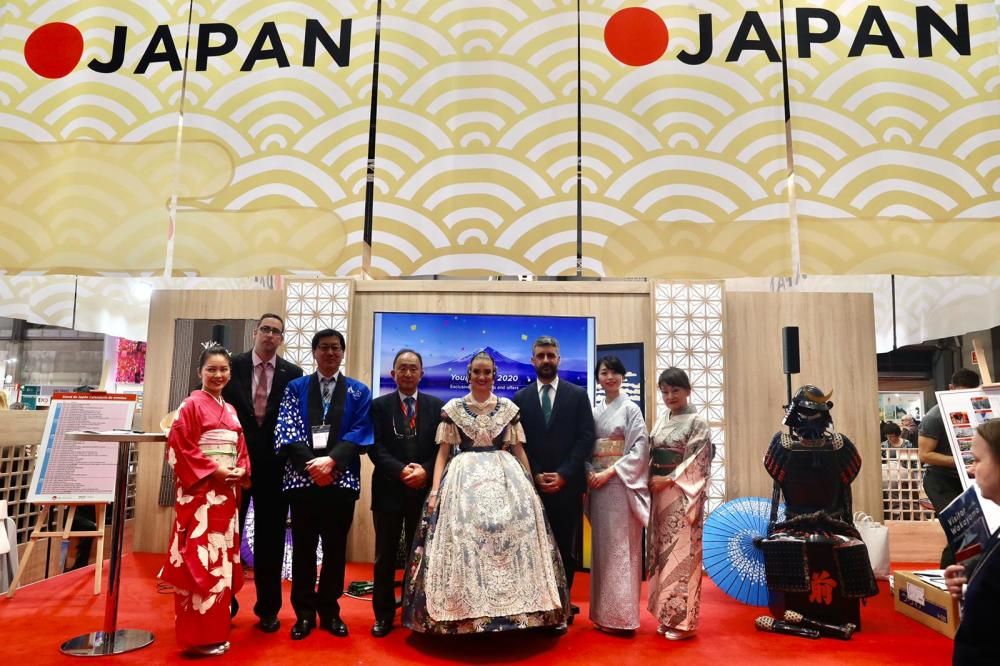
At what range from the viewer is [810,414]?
144 inches

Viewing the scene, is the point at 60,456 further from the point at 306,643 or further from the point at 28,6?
the point at 28,6

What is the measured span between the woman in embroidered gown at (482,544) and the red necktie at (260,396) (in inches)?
37.4

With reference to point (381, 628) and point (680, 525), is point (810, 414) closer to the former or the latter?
point (680, 525)

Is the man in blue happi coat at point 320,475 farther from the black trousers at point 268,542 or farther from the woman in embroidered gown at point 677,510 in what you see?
the woman in embroidered gown at point 677,510

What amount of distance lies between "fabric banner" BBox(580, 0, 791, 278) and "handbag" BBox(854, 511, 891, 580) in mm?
2968

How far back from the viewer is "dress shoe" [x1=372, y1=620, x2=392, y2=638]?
11.1 feet

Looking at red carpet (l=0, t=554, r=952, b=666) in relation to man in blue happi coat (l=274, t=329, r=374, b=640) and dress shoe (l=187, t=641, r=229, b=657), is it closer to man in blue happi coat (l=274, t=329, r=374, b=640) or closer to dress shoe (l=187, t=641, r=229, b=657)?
dress shoe (l=187, t=641, r=229, b=657)

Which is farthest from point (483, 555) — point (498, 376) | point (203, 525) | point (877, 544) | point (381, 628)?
point (877, 544)

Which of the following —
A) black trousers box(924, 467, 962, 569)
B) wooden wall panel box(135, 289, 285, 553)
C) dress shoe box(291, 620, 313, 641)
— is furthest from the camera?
wooden wall panel box(135, 289, 285, 553)

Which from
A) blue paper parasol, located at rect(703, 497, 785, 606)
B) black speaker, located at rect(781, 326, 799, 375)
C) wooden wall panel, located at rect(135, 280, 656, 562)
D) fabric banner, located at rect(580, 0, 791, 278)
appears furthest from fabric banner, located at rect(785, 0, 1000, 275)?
wooden wall panel, located at rect(135, 280, 656, 562)

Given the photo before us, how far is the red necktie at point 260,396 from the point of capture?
11.8 feet

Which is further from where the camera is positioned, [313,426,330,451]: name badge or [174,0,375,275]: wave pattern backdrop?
[313,426,330,451]: name badge

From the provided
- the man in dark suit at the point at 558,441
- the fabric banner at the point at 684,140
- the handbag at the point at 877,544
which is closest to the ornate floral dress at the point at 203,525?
the man in dark suit at the point at 558,441


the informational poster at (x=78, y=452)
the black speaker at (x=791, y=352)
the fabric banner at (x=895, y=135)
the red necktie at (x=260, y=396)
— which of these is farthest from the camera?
the black speaker at (x=791, y=352)
